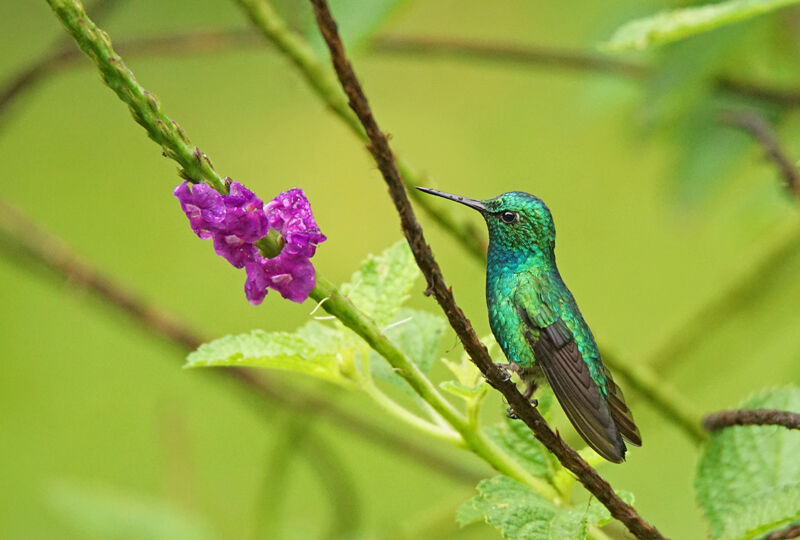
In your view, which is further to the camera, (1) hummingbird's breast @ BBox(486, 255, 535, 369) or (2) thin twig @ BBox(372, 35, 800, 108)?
(2) thin twig @ BBox(372, 35, 800, 108)

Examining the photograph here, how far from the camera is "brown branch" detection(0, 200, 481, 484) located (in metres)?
1.17

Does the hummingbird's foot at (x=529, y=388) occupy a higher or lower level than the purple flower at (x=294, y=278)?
higher

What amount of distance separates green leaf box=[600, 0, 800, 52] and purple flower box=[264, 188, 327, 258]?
1.03 ft

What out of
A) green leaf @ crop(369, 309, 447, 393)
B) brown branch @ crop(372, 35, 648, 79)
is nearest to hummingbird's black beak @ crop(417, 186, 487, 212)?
green leaf @ crop(369, 309, 447, 393)

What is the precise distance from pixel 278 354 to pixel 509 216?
170 millimetres

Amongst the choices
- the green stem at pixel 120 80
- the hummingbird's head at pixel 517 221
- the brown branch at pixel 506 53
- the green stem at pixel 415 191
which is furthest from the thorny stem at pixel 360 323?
the brown branch at pixel 506 53

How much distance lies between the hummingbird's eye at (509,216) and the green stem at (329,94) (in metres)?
0.18

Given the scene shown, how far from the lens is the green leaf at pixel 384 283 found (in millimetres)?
625

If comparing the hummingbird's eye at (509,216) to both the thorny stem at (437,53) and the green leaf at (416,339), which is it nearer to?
the green leaf at (416,339)

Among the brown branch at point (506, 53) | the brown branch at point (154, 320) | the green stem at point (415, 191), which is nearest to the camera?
the green stem at point (415, 191)

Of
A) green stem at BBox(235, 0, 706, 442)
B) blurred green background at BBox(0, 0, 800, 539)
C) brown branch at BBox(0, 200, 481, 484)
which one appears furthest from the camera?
blurred green background at BBox(0, 0, 800, 539)

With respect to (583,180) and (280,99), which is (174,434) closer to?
(583,180)

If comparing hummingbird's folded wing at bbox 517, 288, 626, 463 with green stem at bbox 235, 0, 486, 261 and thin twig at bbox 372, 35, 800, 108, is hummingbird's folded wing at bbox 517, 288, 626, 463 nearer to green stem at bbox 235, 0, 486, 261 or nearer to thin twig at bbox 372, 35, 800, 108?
green stem at bbox 235, 0, 486, 261

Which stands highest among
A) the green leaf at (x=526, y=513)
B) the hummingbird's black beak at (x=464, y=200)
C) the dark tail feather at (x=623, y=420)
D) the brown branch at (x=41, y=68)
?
the brown branch at (x=41, y=68)
